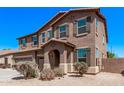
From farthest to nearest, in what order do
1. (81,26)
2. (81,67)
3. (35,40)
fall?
(35,40) < (81,26) < (81,67)

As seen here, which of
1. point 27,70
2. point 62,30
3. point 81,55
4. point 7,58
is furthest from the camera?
point 7,58

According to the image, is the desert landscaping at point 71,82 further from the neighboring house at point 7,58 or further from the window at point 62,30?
the neighboring house at point 7,58

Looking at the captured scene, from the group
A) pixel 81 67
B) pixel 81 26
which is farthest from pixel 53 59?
pixel 81 67

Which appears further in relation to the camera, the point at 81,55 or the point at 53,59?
the point at 53,59

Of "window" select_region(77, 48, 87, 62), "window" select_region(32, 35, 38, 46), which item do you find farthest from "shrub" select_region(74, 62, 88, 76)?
"window" select_region(32, 35, 38, 46)

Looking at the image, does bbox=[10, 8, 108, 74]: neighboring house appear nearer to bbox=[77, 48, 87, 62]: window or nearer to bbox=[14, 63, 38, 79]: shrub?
bbox=[77, 48, 87, 62]: window

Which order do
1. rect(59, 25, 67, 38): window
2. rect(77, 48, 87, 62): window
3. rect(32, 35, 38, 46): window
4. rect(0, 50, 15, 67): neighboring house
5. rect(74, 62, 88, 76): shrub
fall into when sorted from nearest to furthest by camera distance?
rect(74, 62, 88, 76): shrub → rect(77, 48, 87, 62): window → rect(59, 25, 67, 38): window → rect(32, 35, 38, 46): window → rect(0, 50, 15, 67): neighboring house

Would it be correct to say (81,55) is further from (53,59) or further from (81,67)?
(53,59)

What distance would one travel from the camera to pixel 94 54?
1842 centimetres

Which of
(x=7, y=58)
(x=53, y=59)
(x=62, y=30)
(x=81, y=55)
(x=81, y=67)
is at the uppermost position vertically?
(x=62, y=30)

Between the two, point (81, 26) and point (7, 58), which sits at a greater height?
point (81, 26)
